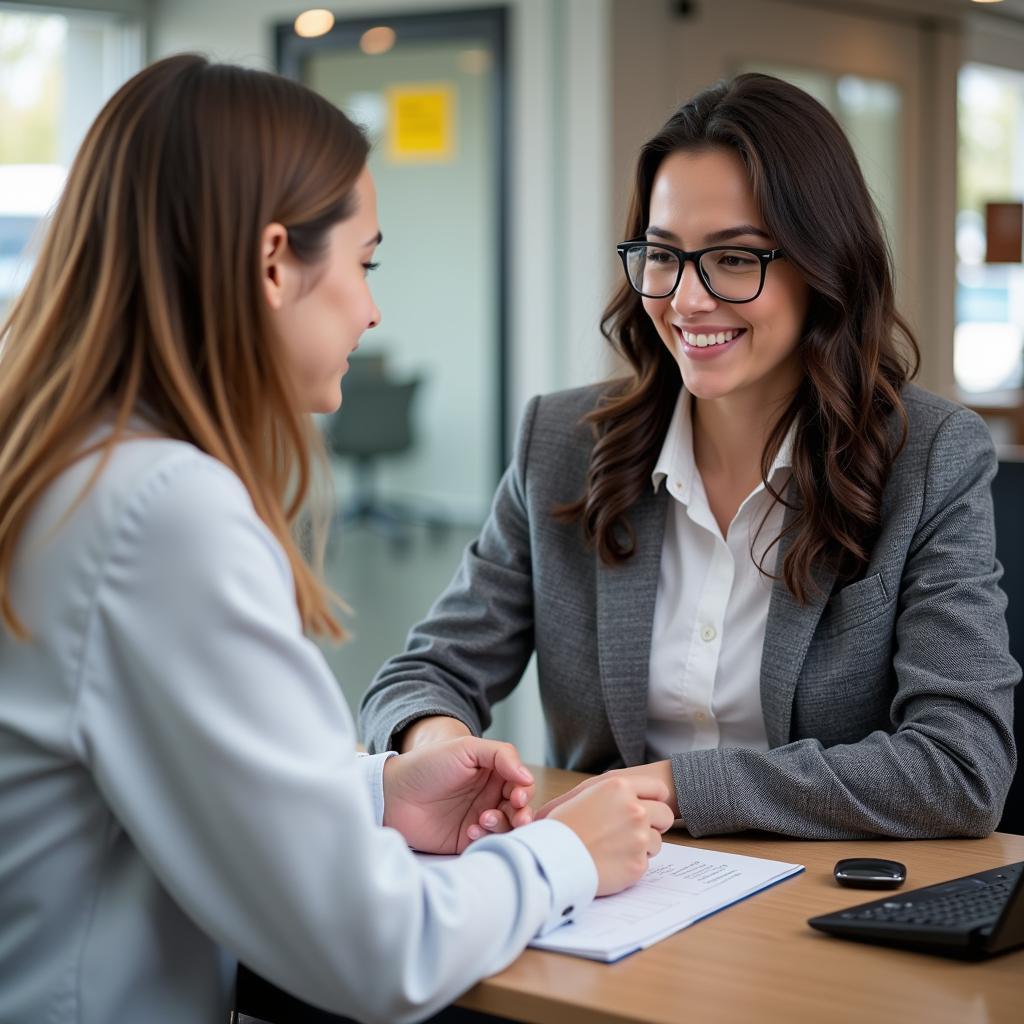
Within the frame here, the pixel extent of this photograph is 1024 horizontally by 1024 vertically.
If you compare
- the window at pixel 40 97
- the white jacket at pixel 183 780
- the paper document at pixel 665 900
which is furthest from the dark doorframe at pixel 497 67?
the white jacket at pixel 183 780

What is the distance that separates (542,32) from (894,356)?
80.5 inches

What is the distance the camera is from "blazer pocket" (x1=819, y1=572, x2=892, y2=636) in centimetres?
166

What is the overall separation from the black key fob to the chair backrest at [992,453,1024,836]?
569 millimetres

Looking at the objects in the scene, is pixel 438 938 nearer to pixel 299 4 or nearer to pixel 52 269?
pixel 52 269

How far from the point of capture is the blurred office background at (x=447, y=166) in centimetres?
357

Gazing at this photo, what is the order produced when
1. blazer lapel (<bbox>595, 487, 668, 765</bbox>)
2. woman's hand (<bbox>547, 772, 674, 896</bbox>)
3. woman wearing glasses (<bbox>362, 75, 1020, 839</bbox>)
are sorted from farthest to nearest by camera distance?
blazer lapel (<bbox>595, 487, 668, 765</bbox>), woman wearing glasses (<bbox>362, 75, 1020, 839</bbox>), woman's hand (<bbox>547, 772, 674, 896</bbox>)

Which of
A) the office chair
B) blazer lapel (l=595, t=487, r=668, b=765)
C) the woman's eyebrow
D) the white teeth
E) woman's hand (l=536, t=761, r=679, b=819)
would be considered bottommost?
woman's hand (l=536, t=761, r=679, b=819)

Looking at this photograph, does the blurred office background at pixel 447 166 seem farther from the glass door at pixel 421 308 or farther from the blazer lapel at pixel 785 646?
the blazer lapel at pixel 785 646

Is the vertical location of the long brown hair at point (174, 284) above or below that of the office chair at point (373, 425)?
above

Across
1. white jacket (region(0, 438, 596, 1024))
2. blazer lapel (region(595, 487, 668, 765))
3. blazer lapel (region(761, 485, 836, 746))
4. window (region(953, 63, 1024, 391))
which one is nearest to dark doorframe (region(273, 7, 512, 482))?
blazer lapel (region(595, 487, 668, 765))

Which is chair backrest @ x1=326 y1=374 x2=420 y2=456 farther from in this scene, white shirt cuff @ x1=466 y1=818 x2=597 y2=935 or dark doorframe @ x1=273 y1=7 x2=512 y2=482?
white shirt cuff @ x1=466 y1=818 x2=597 y2=935

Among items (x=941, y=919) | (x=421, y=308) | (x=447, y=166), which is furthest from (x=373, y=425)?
(x=941, y=919)

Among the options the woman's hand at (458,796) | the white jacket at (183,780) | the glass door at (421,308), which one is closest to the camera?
the white jacket at (183,780)

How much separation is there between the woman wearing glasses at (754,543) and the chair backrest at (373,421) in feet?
6.39
